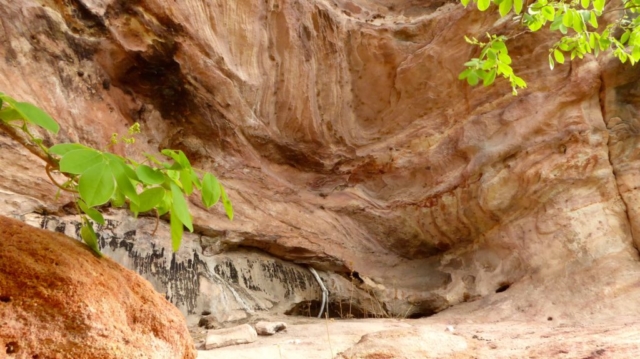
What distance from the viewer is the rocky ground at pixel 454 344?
8.43ft

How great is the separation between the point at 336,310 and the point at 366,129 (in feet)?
9.42

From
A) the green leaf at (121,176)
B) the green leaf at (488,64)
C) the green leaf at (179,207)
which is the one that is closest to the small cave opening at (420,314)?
the green leaf at (488,64)

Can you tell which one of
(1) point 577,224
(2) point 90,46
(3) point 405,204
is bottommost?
(1) point 577,224

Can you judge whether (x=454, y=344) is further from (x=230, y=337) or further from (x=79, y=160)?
(x=79, y=160)

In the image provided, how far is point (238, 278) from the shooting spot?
513 cm

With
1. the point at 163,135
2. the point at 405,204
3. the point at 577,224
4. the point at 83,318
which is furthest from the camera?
the point at 405,204

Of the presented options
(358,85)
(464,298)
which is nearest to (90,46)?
(358,85)

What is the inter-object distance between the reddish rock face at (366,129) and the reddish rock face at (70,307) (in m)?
2.64

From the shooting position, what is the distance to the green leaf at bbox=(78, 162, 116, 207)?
3.77ft

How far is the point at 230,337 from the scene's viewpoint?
10.4 feet

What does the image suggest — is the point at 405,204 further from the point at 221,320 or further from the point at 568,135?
the point at 221,320

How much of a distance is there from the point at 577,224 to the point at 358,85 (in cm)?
371

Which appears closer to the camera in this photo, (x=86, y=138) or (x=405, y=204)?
(x=86, y=138)

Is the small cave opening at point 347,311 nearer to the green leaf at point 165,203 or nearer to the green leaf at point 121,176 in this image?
the green leaf at point 165,203
